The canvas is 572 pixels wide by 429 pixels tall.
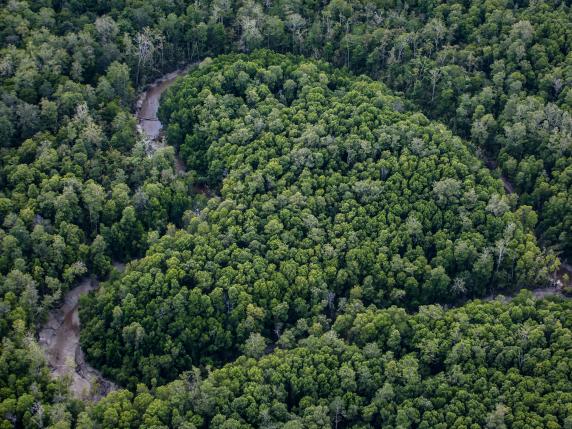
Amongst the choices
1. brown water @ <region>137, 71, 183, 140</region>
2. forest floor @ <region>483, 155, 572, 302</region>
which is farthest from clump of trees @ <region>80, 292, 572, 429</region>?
brown water @ <region>137, 71, 183, 140</region>

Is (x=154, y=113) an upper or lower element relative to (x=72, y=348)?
upper

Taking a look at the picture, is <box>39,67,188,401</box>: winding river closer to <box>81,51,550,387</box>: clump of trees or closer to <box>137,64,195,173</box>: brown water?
<box>81,51,550,387</box>: clump of trees

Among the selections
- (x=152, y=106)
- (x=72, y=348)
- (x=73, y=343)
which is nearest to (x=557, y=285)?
(x=73, y=343)

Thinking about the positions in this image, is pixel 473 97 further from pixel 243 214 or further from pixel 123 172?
pixel 123 172

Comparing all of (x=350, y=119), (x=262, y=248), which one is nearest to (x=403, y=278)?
(x=262, y=248)

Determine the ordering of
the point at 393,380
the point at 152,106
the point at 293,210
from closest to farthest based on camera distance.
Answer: the point at 393,380, the point at 293,210, the point at 152,106

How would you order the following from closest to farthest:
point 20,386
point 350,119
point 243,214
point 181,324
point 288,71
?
point 20,386 < point 181,324 < point 243,214 < point 350,119 < point 288,71

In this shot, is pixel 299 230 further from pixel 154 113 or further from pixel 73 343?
pixel 154 113
